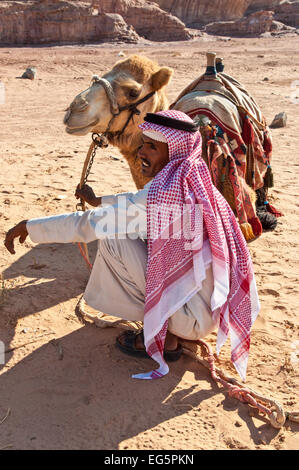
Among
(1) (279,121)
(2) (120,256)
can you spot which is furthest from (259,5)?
(2) (120,256)

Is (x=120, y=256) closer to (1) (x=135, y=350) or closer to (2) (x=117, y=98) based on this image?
(1) (x=135, y=350)

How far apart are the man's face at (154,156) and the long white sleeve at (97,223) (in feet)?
0.56

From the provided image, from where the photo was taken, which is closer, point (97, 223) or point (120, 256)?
point (97, 223)

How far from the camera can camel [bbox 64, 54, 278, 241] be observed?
13.2ft

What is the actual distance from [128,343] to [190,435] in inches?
30.2

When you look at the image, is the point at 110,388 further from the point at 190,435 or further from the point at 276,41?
the point at 276,41

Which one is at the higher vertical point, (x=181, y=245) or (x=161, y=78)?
(x=161, y=78)

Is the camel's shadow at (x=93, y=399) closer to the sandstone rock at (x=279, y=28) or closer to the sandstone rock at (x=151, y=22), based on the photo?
the sandstone rock at (x=151, y=22)

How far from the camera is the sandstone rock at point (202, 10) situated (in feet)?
103

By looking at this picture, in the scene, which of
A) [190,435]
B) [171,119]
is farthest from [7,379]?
[171,119]

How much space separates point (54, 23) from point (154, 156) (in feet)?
68.2

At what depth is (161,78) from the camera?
4133 mm
